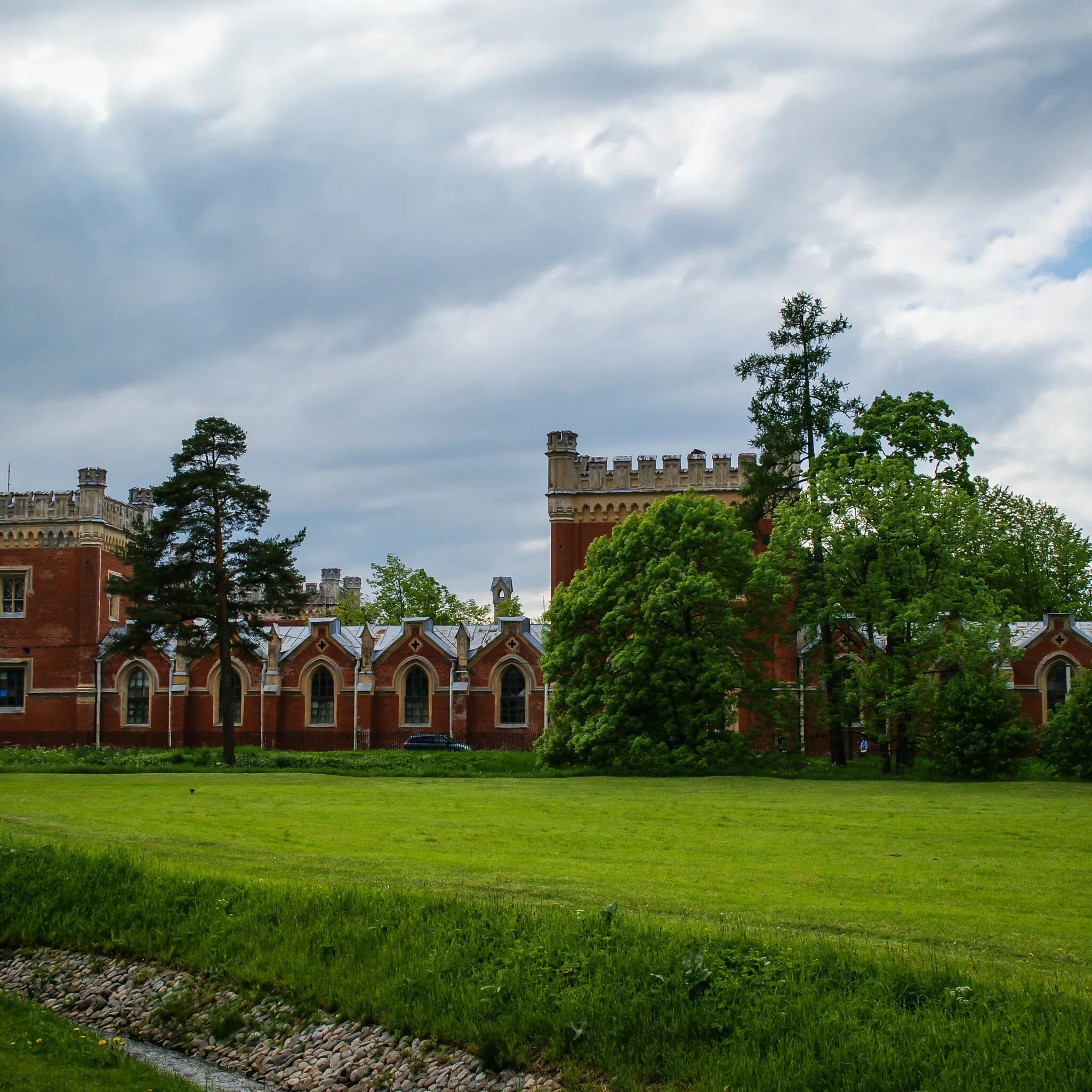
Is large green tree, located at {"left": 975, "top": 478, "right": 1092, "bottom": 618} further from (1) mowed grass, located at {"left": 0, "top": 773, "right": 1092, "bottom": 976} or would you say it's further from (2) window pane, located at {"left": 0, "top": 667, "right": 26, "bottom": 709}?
(2) window pane, located at {"left": 0, "top": 667, "right": 26, "bottom": 709}

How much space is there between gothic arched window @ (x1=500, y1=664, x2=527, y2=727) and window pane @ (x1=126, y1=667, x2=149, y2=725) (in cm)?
1622

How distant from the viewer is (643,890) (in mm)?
13477

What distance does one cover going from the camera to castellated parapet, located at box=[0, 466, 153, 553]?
56406mm

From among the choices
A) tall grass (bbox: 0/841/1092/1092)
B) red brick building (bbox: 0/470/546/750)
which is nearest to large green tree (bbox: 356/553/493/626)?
red brick building (bbox: 0/470/546/750)

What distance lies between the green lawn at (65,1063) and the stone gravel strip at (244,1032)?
2.26 ft

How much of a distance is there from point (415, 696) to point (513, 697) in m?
4.23

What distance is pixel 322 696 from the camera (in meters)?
51.8

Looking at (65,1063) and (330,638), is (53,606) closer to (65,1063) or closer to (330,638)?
(330,638)

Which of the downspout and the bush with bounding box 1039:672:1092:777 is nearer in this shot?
the bush with bounding box 1039:672:1092:777

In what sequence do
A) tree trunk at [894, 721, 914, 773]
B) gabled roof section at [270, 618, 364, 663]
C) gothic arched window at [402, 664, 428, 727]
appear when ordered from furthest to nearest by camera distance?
gabled roof section at [270, 618, 364, 663] → gothic arched window at [402, 664, 428, 727] → tree trunk at [894, 721, 914, 773]

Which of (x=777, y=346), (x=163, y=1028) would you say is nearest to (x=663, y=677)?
(x=777, y=346)

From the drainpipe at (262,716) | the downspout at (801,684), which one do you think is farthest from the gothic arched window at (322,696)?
the downspout at (801,684)

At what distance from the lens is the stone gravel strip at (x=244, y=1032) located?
10008 mm

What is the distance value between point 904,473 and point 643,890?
84.8 feet
